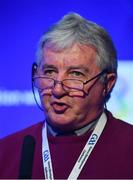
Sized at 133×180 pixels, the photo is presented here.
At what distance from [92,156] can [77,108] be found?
14cm

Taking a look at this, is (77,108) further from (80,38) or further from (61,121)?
(80,38)

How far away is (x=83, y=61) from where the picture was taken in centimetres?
135

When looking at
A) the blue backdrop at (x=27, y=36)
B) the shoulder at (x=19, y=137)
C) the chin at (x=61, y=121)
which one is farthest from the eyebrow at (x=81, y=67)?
the blue backdrop at (x=27, y=36)

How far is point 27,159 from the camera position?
42.8 inches

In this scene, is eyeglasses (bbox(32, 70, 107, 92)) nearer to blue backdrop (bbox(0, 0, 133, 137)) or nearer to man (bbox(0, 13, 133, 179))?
man (bbox(0, 13, 133, 179))

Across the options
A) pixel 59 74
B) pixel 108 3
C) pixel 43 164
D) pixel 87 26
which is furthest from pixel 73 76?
pixel 108 3

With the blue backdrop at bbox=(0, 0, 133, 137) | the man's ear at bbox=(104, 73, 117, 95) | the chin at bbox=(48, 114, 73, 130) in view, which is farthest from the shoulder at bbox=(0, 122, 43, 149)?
the blue backdrop at bbox=(0, 0, 133, 137)

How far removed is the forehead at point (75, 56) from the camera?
1.33 m

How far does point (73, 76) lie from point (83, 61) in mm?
48

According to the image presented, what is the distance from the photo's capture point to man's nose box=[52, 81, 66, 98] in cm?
131

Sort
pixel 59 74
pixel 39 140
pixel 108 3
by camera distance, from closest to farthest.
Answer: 1. pixel 59 74
2. pixel 39 140
3. pixel 108 3

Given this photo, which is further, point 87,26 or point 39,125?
point 39,125

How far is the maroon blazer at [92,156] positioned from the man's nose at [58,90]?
0.49ft

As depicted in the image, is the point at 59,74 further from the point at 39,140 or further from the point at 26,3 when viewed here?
the point at 26,3
